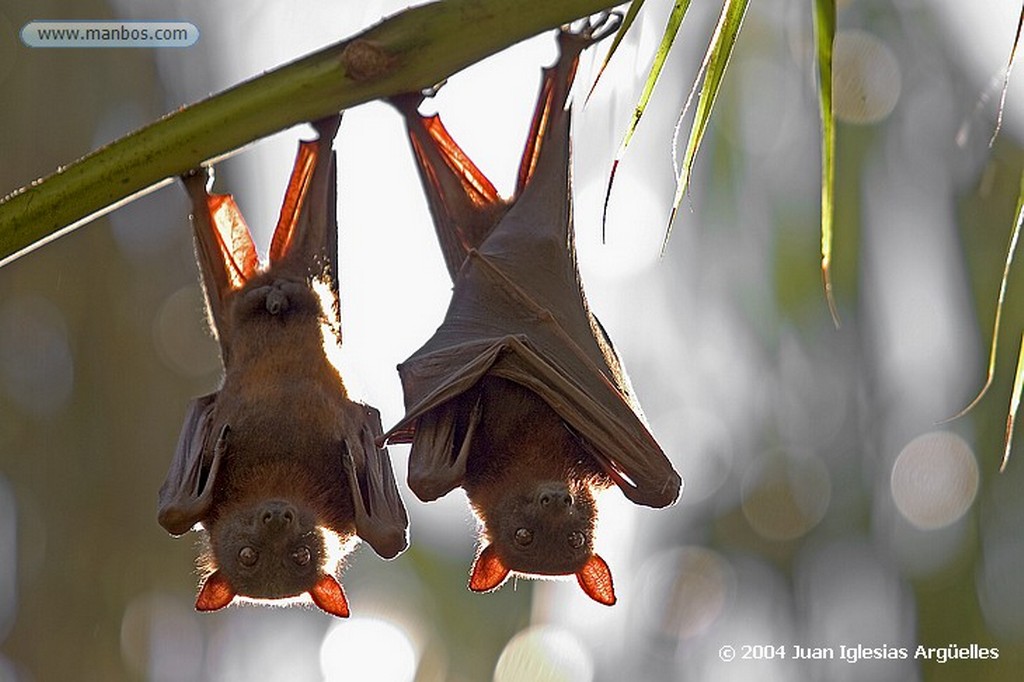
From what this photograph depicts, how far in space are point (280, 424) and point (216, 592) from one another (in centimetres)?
50

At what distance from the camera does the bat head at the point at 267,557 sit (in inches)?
152

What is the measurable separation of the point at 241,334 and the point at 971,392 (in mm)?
5309

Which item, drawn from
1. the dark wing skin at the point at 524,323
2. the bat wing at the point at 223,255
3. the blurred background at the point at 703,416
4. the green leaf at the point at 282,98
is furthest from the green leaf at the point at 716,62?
the blurred background at the point at 703,416

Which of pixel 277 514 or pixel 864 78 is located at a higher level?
pixel 864 78

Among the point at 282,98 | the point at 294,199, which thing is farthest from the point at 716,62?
the point at 294,199

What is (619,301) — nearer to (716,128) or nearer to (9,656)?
(716,128)

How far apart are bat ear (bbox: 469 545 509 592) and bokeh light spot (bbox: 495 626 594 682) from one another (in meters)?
4.56

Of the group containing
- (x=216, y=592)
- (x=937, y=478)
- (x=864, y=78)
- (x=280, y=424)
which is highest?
(x=864, y=78)

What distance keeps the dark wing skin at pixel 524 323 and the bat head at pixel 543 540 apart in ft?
0.70

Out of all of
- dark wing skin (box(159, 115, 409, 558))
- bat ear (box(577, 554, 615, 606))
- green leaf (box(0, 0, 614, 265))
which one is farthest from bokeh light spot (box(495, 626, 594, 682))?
green leaf (box(0, 0, 614, 265))

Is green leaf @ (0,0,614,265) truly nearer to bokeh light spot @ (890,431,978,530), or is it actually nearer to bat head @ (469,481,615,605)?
bat head @ (469,481,615,605)

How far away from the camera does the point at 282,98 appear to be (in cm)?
268

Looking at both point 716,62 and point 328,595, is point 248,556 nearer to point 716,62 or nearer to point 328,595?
point 328,595

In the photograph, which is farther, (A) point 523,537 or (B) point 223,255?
(B) point 223,255
